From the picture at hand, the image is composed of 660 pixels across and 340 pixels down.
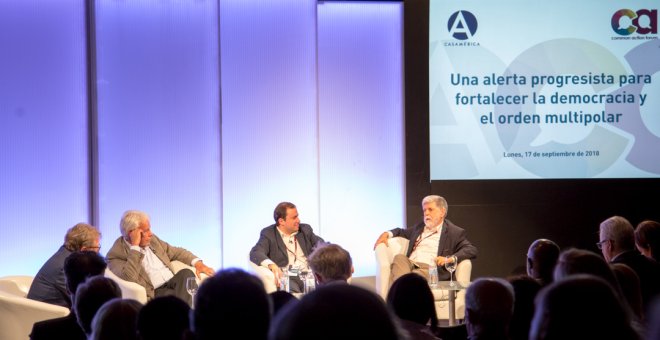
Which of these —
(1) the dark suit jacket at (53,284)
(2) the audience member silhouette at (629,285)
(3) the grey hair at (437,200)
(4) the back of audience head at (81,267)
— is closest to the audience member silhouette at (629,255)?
(2) the audience member silhouette at (629,285)

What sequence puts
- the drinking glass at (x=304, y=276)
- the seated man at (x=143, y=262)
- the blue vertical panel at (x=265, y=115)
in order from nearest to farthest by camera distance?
the drinking glass at (x=304, y=276)
the seated man at (x=143, y=262)
the blue vertical panel at (x=265, y=115)

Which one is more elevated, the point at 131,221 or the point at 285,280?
the point at 131,221

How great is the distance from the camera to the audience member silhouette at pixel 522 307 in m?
3.25

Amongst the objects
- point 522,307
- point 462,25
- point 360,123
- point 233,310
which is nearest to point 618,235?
point 522,307

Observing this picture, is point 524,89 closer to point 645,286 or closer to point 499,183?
point 499,183

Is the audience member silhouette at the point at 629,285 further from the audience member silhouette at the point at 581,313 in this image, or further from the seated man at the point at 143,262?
the seated man at the point at 143,262

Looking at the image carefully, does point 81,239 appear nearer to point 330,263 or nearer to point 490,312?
point 330,263

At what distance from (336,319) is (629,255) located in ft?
13.5

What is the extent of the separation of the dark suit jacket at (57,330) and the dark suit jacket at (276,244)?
3.33 meters

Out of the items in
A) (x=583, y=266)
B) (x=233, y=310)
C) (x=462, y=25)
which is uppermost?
(x=462, y=25)

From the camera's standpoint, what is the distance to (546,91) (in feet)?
25.3

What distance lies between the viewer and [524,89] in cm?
768

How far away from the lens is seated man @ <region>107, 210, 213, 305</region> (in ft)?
20.3

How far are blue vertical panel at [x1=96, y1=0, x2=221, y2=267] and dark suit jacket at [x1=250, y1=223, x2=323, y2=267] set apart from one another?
78 centimetres
